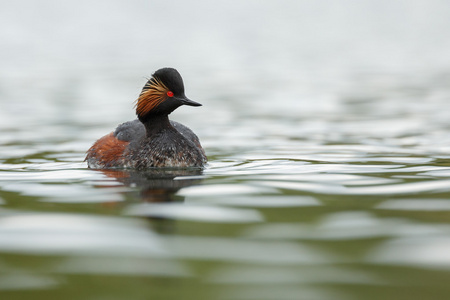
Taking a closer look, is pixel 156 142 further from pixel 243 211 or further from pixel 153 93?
pixel 243 211

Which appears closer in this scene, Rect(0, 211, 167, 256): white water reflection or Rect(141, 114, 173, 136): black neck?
Rect(0, 211, 167, 256): white water reflection

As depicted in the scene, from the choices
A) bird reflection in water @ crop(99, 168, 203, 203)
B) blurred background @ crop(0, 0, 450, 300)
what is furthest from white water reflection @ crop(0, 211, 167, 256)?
bird reflection in water @ crop(99, 168, 203, 203)

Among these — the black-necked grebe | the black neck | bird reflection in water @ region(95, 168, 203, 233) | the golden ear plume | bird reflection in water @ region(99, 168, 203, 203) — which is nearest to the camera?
bird reflection in water @ region(95, 168, 203, 233)

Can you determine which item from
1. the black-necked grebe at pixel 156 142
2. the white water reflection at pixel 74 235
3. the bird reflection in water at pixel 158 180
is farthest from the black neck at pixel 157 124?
the white water reflection at pixel 74 235

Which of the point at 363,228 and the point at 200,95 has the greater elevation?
the point at 200,95

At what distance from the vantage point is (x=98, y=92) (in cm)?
2530

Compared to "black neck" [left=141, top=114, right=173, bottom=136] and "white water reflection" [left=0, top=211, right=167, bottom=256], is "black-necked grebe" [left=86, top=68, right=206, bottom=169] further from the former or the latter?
"white water reflection" [left=0, top=211, right=167, bottom=256]

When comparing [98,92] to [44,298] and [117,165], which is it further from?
[44,298]

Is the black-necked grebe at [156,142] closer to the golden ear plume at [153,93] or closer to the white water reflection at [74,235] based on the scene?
the golden ear plume at [153,93]

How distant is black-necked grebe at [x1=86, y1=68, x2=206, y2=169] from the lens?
967 centimetres

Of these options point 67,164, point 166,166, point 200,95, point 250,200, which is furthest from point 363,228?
point 200,95

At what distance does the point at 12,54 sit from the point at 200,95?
33.6 meters

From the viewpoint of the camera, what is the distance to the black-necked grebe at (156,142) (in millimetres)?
9672

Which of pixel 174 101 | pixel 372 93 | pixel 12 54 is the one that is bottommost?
pixel 174 101
